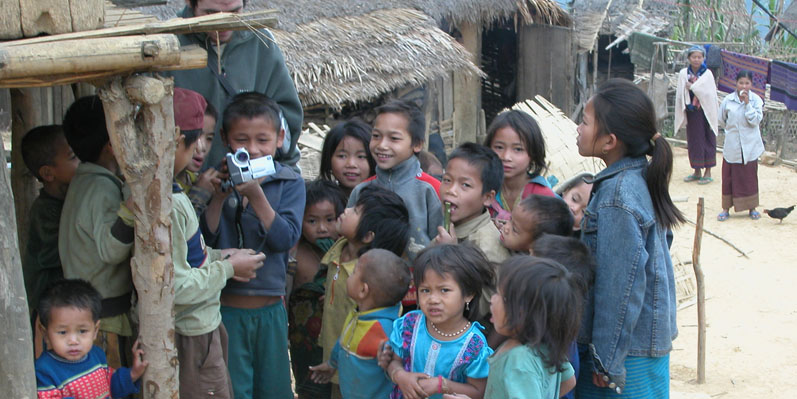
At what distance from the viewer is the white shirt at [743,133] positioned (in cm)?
1013

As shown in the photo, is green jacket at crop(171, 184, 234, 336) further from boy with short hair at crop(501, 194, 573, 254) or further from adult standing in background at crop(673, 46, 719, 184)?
adult standing in background at crop(673, 46, 719, 184)

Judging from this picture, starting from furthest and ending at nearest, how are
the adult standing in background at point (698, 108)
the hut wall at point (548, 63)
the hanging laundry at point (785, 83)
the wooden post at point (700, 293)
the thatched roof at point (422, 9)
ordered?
the hut wall at point (548, 63)
the hanging laundry at point (785, 83)
the adult standing in background at point (698, 108)
the thatched roof at point (422, 9)
the wooden post at point (700, 293)

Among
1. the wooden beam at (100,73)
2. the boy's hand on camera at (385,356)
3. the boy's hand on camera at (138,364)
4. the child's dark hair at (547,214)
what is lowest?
the boy's hand on camera at (385,356)

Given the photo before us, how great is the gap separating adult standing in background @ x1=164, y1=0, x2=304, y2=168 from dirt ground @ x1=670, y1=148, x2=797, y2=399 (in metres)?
2.00

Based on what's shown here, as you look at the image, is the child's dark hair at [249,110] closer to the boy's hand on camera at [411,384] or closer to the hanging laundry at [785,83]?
the boy's hand on camera at [411,384]

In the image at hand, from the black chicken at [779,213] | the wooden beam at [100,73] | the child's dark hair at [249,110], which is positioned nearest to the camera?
the wooden beam at [100,73]

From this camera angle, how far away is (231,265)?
3.01 meters

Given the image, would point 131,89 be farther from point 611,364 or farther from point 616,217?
point 611,364

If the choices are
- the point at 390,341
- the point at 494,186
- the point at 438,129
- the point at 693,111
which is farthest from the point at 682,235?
the point at 390,341

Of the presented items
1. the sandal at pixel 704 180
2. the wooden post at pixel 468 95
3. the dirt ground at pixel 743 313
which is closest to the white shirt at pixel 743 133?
the dirt ground at pixel 743 313

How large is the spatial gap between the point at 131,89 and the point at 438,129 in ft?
31.8

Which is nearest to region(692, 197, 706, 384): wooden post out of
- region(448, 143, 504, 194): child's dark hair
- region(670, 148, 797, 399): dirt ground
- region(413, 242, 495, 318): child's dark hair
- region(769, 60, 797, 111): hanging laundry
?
region(670, 148, 797, 399): dirt ground

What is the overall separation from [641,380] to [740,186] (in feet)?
27.0

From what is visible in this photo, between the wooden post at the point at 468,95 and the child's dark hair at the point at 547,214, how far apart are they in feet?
30.5
